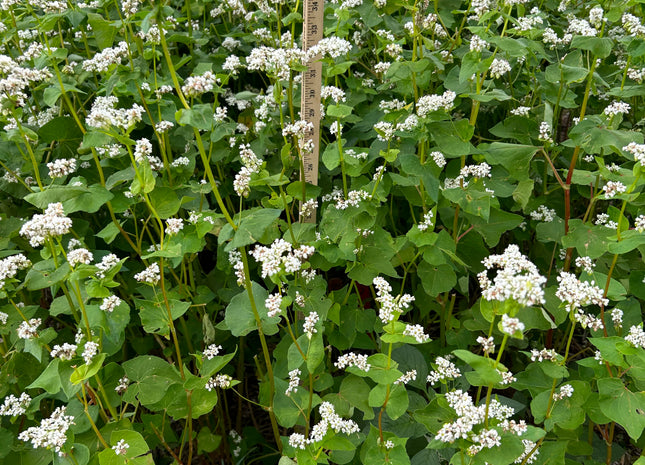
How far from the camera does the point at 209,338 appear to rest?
2.73m

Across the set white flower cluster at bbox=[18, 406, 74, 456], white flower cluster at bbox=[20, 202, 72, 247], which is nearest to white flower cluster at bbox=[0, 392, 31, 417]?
white flower cluster at bbox=[18, 406, 74, 456]

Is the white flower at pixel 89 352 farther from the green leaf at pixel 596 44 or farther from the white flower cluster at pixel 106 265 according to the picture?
the green leaf at pixel 596 44

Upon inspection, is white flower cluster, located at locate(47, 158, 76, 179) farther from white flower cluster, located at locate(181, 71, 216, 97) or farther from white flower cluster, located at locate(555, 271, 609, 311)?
white flower cluster, located at locate(555, 271, 609, 311)

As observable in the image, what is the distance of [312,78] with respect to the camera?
9.78ft

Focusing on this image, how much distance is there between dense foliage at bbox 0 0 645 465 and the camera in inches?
86.9

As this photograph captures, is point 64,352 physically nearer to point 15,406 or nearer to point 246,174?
point 15,406

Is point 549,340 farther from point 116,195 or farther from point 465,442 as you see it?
point 116,195

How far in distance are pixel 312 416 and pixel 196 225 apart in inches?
52.2

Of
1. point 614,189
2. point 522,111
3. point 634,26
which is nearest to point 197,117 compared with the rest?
point 614,189

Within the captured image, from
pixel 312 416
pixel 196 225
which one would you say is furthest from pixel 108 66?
pixel 312 416

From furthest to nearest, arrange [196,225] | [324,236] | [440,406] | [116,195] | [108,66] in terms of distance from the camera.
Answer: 1. [108,66]
2. [116,195]
3. [324,236]
4. [196,225]
5. [440,406]

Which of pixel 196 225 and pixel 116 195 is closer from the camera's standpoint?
pixel 196 225

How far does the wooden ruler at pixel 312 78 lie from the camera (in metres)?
2.94

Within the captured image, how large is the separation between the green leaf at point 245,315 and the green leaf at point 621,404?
4.61 ft
